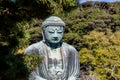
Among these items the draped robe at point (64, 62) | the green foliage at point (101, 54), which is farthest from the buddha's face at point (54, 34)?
the green foliage at point (101, 54)

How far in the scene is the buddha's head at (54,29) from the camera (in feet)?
26.4

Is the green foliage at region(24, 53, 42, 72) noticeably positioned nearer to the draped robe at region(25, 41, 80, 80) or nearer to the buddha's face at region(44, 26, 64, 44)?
the draped robe at region(25, 41, 80, 80)

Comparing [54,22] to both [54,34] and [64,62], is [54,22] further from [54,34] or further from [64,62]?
[64,62]

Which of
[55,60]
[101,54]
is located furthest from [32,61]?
[101,54]

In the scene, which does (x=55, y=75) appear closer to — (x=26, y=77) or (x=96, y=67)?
(x=26, y=77)

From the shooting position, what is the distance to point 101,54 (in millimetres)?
→ 33156

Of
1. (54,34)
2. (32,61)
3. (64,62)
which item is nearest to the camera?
(32,61)

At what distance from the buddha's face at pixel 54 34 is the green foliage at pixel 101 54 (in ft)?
73.3

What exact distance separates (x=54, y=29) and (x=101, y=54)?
25.2m

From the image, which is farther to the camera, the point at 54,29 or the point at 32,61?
the point at 54,29

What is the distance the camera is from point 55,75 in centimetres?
791

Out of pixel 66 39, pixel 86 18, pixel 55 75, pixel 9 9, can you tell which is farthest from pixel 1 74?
pixel 86 18

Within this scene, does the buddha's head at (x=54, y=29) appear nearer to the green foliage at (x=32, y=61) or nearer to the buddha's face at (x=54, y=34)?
the buddha's face at (x=54, y=34)

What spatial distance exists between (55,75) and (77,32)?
28916mm
